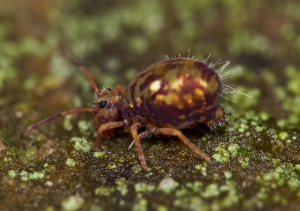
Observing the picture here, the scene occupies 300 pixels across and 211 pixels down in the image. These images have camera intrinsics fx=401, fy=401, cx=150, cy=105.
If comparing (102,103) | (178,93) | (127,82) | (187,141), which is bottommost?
(187,141)

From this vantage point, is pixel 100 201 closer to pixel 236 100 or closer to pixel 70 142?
pixel 70 142

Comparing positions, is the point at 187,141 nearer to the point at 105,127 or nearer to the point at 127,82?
the point at 105,127

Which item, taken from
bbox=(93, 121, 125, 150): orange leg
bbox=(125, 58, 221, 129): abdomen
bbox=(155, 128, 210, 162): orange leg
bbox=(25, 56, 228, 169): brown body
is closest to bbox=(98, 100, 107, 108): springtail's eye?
bbox=(25, 56, 228, 169): brown body

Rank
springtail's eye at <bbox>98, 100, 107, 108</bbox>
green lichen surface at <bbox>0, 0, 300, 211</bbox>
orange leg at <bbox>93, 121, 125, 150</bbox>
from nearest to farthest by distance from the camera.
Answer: green lichen surface at <bbox>0, 0, 300, 211</bbox>
orange leg at <bbox>93, 121, 125, 150</bbox>
springtail's eye at <bbox>98, 100, 107, 108</bbox>

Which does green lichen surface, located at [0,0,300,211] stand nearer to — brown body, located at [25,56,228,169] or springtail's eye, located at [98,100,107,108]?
brown body, located at [25,56,228,169]

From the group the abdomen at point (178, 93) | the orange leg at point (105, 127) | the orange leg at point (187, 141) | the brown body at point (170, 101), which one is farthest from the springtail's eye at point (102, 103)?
the orange leg at point (187, 141)

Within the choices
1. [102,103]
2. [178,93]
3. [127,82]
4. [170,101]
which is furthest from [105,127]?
[127,82]
